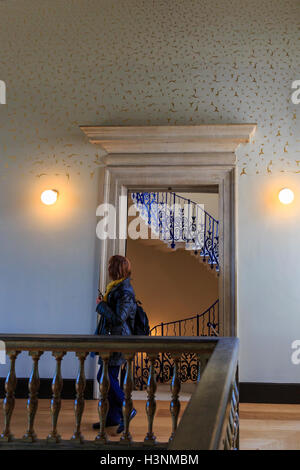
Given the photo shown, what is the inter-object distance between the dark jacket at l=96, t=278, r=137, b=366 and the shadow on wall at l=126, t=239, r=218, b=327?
27.8ft

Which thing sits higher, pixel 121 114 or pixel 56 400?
pixel 121 114

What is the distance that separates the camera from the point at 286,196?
17.6 feet

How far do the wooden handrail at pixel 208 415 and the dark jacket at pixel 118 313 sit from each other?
1.77m

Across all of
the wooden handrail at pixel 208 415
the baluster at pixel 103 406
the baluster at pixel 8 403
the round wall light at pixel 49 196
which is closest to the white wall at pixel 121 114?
the round wall light at pixel 49 196

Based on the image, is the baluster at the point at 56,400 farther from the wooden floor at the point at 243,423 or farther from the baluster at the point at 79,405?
the wooden floor at the point at 243,423

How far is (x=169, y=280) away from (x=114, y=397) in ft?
28.5

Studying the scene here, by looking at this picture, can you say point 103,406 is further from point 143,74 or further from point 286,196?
point 143,74

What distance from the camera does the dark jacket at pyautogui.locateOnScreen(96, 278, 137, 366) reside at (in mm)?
3750

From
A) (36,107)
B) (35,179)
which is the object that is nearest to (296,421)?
(35,179)

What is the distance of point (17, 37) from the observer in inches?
237

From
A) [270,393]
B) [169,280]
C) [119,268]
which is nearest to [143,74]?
[119,268]

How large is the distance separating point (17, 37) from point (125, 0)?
1.47 meters

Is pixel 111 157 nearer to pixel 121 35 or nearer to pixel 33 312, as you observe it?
pixel 121 35

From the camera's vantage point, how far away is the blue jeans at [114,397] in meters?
3.80
